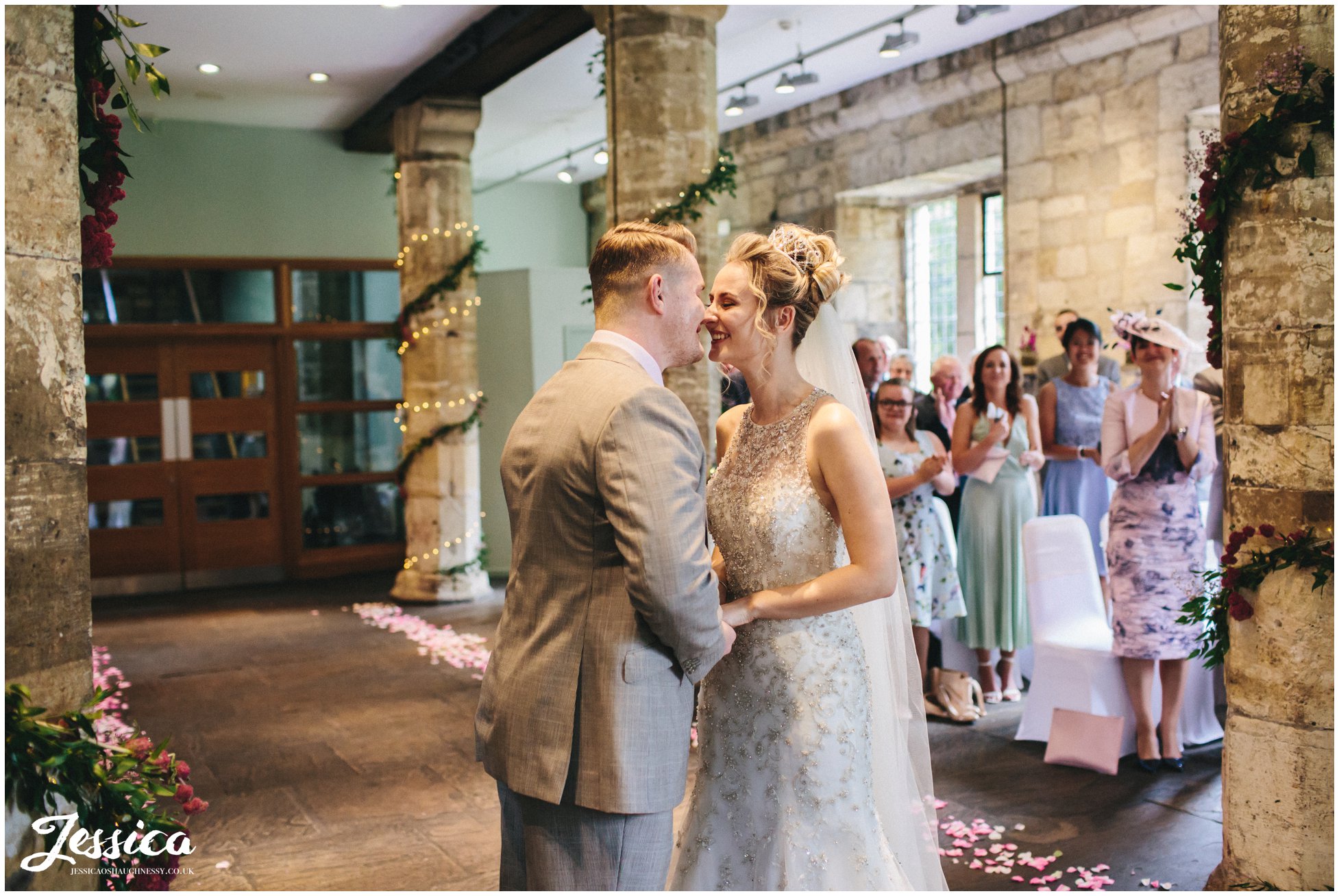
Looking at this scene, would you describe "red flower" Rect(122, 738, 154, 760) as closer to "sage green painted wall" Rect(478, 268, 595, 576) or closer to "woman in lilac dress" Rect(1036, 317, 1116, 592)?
"woman in lilac dress" Rect(1036, 317, 1116, 592)

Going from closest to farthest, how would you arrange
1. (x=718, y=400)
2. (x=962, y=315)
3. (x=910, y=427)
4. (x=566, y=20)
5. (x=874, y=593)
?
(x=874, y=593), (x=910, y=427), (x=718, y=400), (x=566, y=20), (x=962, y=315)

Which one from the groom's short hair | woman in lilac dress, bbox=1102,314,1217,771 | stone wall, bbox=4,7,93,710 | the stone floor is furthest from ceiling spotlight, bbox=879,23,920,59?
stone wall, bbox=4,7,93,710

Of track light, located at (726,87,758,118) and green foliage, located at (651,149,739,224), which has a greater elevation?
track light, located at (726,87,758,118)

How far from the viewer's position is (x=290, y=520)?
1007 cm

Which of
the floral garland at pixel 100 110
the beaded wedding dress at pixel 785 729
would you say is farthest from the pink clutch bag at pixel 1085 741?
the floral garland at pixel 100 110

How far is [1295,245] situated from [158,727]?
201 inches

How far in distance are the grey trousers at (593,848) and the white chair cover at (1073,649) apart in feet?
9.38

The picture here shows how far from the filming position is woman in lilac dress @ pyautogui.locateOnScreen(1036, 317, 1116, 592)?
5.42 m

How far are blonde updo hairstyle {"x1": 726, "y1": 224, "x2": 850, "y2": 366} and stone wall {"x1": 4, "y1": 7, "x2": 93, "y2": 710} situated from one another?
128 centimetres

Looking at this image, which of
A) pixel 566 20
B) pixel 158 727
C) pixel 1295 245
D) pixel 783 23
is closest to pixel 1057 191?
pixel 783 23

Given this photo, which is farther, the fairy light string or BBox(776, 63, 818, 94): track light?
the fairy light string

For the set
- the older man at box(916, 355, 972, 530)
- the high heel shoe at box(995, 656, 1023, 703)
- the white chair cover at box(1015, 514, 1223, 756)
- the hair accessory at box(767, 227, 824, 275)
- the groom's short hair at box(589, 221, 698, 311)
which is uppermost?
the hair accessory at box(767, 227, 824, 275)

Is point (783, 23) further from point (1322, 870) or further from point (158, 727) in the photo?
point (1322, 870)

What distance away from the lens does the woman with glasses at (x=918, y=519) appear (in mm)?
4816
